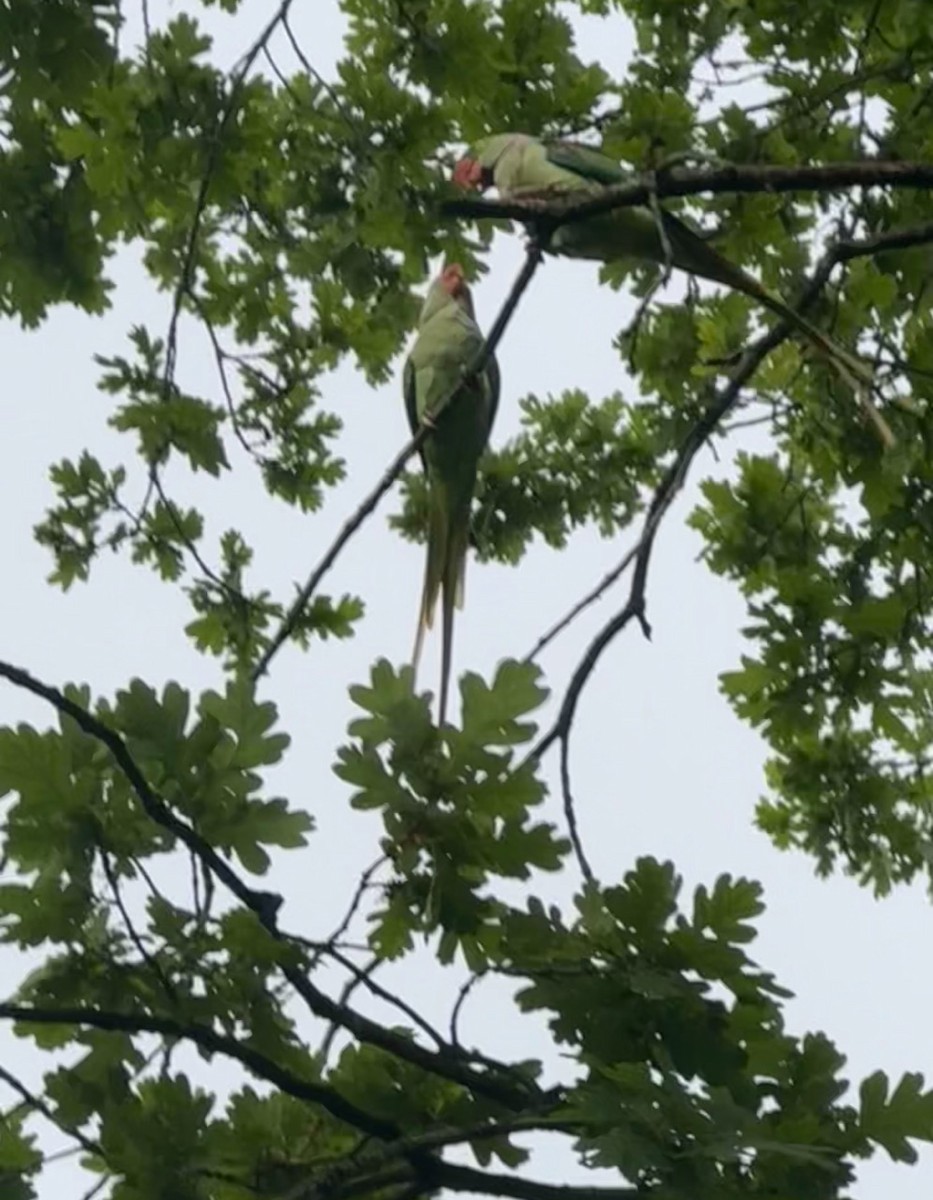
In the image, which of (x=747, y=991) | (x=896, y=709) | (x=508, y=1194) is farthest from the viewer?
(x=896, y=709)

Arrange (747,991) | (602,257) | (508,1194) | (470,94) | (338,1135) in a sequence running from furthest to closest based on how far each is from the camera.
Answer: (602,257)
(470,94)
(338,1135)
(747,991)
(508,1194)

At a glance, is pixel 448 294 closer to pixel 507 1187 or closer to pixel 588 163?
pixel 588 163

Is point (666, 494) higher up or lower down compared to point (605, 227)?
lower down

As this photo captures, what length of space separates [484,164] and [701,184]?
997 mm

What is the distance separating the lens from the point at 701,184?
360cm

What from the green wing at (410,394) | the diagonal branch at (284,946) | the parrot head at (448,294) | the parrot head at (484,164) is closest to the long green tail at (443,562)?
the green wing at (410,394)

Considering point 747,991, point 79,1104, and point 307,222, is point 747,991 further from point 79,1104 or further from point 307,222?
point 307,222

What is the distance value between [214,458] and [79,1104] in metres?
2.43

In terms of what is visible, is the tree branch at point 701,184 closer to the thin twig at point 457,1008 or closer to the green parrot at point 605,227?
the green parrot at point 605,227

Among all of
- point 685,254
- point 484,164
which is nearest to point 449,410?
point 484,164

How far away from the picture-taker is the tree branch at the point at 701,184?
357cm

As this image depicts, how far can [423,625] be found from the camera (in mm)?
4168

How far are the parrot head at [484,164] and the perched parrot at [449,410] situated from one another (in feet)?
0.94

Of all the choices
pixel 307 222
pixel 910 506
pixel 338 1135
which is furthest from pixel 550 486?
pixel 338 1135
